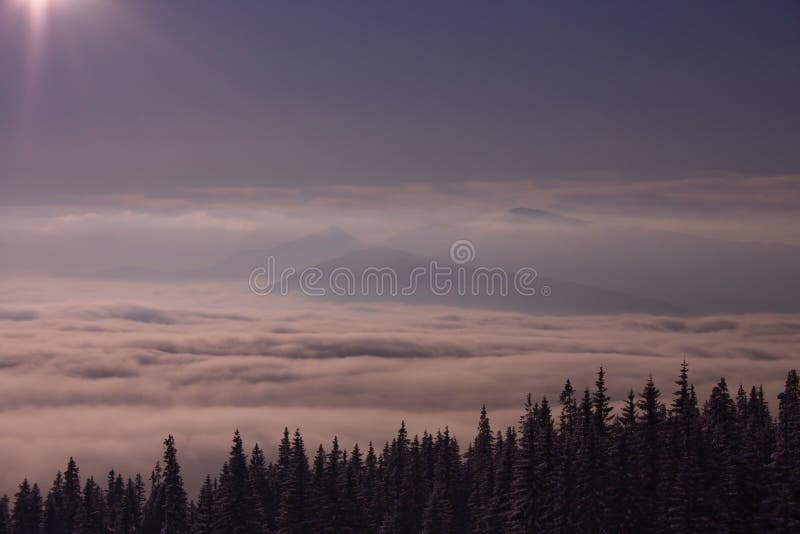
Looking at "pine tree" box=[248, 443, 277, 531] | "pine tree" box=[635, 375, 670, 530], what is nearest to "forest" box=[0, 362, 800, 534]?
"pine tree" box=[635, 375, 670, 530]

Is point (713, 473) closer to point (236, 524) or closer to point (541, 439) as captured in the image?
point (541, 439)

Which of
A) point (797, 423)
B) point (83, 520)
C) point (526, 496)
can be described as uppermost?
point (797, 423)

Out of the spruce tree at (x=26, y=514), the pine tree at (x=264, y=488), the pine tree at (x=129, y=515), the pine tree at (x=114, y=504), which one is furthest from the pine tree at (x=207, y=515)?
the spruce tree at (x=26, y=514)

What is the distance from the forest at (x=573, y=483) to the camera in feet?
252

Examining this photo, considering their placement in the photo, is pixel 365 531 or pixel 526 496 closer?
pixel 526 496

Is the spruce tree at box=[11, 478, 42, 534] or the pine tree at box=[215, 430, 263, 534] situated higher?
the pine tree at box=[215, 430, 263, 534]

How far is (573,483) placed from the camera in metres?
79.6

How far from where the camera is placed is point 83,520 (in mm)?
126000

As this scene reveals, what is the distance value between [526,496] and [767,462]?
21363 millimetres

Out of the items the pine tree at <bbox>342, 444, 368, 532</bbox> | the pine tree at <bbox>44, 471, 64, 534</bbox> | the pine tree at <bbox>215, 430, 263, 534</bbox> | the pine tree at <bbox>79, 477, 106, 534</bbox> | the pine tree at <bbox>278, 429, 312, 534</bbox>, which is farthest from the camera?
the pine tree at <bbox>44, 471, 64, 534</bbox>

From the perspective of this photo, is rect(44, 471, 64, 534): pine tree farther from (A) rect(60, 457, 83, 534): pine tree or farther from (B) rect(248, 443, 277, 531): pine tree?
(B) rect(248, 443, 277, 531): pine tree

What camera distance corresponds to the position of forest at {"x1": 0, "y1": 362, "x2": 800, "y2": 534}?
76.9 m

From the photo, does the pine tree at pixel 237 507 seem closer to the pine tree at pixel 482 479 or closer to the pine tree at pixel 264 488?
the pine tree at pixel 264 488

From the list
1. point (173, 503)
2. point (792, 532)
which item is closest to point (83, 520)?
point (173, 503)
